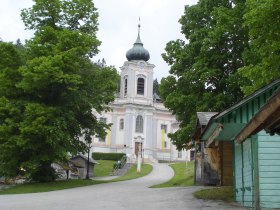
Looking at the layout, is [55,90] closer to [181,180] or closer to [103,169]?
[181,180]

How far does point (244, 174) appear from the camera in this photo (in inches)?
483

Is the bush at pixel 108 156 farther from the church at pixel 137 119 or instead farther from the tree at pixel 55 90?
the tree at pixel 55 90

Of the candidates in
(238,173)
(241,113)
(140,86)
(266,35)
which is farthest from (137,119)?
(241,113)

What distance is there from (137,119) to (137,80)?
6.27 metres

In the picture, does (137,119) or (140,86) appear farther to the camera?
(140,86)

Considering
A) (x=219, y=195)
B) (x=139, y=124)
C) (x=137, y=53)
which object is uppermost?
(x=137, y=53)

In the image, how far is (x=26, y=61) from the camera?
1003 inches

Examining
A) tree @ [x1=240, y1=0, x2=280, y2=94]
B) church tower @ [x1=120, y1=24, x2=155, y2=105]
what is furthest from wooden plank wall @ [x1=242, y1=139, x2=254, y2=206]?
church tower @ [x1=120, y1=24, x2=155, y2=105]

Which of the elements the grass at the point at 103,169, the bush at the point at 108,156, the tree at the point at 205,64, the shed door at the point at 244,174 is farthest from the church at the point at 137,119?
the shed door at the point at 244,174

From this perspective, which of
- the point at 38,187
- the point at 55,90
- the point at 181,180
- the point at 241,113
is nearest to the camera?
the point at 241,113

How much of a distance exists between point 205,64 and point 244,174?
1226 cm

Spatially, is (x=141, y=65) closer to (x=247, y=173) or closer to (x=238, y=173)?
(x=238, y=173)

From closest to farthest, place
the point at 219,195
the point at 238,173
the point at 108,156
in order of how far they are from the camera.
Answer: the point at 238,173 → the point at 219,195 → the point at 108,156

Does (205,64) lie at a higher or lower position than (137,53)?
lower
